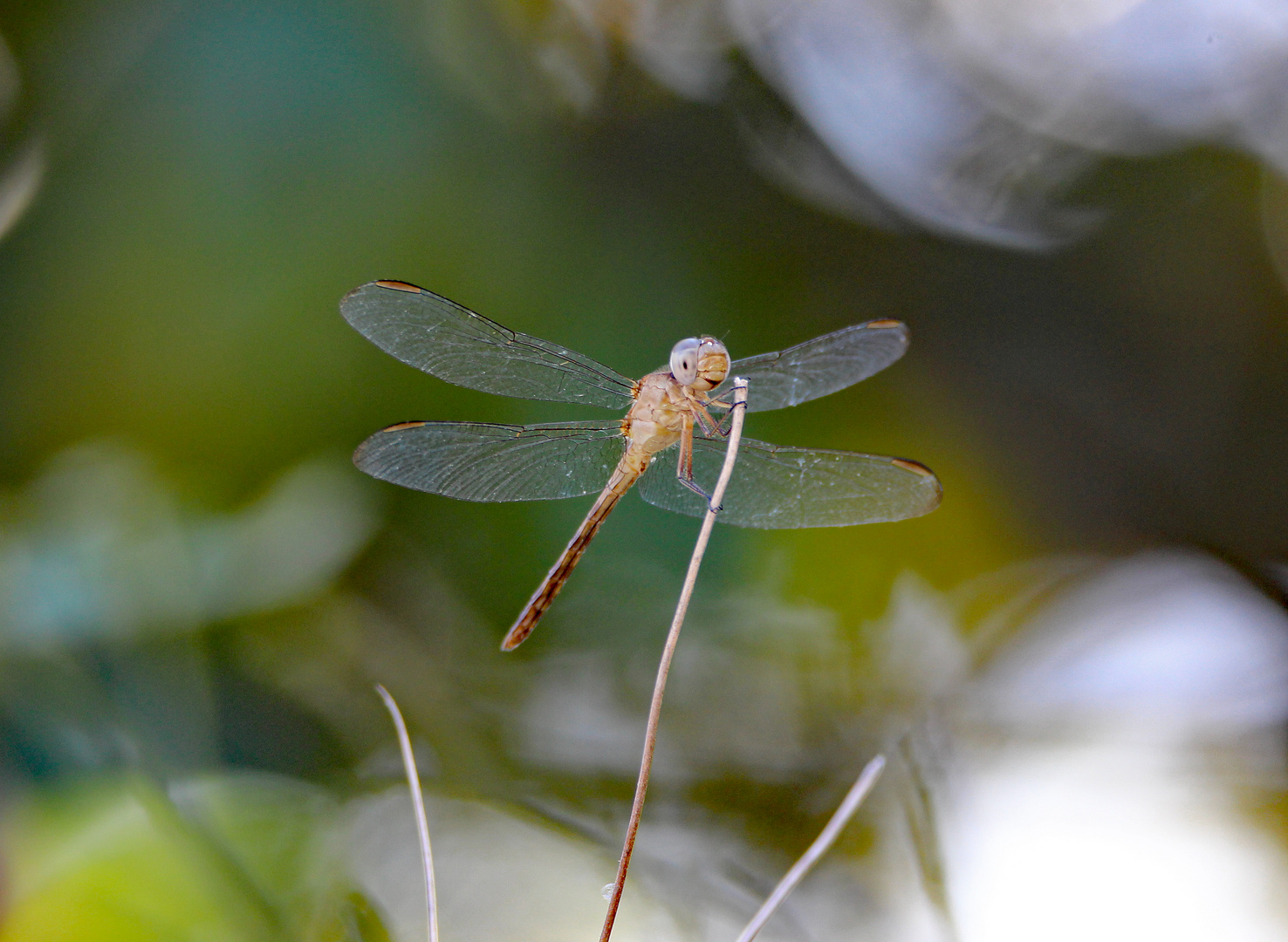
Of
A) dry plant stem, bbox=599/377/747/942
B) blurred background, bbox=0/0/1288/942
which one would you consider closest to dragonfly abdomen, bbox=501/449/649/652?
blurred background, bbox=0/0/1288/942

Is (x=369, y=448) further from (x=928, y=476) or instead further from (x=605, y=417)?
(x=928, y=476)

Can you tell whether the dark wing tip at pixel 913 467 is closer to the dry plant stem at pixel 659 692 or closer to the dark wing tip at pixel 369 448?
the dark wing tip at pixel 369 448

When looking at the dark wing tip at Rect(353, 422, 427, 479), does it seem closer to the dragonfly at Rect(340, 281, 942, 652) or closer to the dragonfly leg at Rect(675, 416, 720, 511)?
the dragonfly at Rect(340, 281, 942, 652)

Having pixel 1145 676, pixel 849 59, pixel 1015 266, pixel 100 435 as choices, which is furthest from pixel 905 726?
pixel 100 435

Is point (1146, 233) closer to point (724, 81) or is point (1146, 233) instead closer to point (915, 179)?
point (915, 179)

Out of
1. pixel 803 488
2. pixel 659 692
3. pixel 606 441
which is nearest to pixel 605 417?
pixel 606 441

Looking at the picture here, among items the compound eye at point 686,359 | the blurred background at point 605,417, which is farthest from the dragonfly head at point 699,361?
the blurred background at point 605,417

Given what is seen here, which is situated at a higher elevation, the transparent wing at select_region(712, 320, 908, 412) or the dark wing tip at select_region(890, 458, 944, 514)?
the transparent wing at select_region(712, 320, 908, 412)
